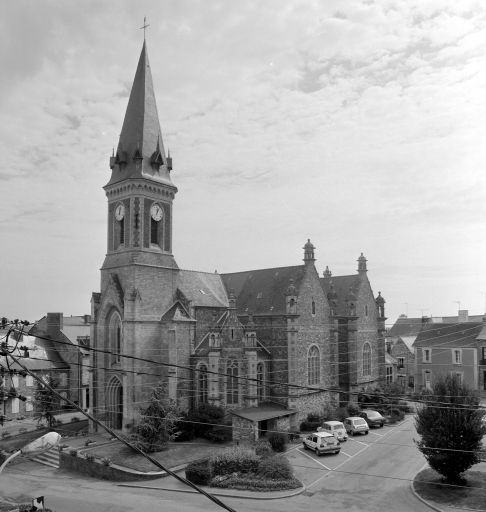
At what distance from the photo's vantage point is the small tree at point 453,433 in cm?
2511

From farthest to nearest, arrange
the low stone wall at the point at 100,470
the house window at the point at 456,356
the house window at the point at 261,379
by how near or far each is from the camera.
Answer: the house window at the point at 456,356, the house window at the point at 261,379, the low stone wall at the point at 100,470

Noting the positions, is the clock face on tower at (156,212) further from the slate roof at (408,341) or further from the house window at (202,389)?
the slate roof at (408,341)

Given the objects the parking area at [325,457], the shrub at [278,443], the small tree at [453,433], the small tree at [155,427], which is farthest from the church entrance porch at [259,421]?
the small tree at [453,433]

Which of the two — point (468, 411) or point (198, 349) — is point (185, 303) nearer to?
point (198, 349)

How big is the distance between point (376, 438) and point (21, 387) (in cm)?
3443

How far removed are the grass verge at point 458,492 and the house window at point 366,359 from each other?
77.4 ft

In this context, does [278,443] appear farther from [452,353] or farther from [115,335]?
[452,353]

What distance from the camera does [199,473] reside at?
93.5 feet

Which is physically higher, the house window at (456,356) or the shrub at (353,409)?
the house window at (456,356)

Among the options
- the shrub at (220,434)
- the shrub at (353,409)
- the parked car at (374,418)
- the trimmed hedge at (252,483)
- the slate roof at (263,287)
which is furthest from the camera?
the slate roof at (263,287)

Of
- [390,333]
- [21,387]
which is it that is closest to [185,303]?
[21,387]

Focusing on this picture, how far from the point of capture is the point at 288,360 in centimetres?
4178

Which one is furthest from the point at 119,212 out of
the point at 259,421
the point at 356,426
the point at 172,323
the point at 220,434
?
the point at 356,426

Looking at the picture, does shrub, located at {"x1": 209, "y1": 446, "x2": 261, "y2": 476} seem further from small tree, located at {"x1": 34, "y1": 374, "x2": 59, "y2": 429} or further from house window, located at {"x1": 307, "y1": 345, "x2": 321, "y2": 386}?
small tree, located at {"x1": 34, "y1": 374, "x2": 59, "y2": 429}
